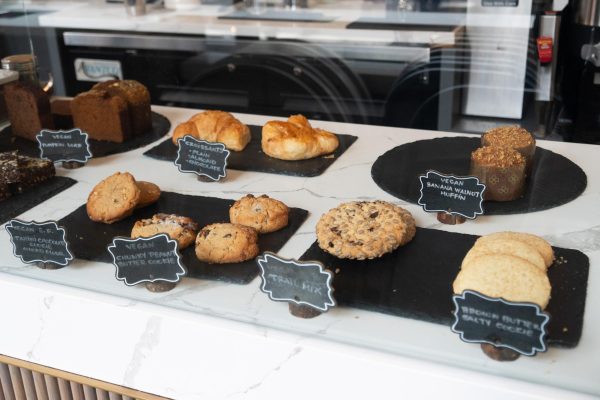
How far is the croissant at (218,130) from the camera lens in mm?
1611

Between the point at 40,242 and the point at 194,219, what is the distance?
0.92 feet

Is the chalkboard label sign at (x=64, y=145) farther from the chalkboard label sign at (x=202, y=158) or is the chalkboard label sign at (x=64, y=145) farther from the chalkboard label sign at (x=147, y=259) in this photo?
the chalkboard label sign at (x=147, y=259)

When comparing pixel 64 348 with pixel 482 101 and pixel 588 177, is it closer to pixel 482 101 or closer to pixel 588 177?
pixel 588 177

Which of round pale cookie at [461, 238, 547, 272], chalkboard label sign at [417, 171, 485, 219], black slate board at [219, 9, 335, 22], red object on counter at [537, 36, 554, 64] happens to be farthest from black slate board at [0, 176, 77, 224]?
red object on counter at [537, 36, 554, 64]

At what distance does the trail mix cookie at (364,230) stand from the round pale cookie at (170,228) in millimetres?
233

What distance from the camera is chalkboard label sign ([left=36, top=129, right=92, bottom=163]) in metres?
1.56

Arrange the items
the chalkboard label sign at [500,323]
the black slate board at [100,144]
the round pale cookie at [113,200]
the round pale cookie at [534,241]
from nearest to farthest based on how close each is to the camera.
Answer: the chalkboard label sign at [500,323]
the round pale cookie at [534,241]
the round pale cookie at [113,200]
the black slate board at [100,144]

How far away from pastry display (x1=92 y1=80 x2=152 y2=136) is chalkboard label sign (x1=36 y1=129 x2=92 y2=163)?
208 millimetres

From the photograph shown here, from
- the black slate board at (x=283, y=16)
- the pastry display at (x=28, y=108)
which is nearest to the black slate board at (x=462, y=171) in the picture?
the pastry display at (x=28, y=108)

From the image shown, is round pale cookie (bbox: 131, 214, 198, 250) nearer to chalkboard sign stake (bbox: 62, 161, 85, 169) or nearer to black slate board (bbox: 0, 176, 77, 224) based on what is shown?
black slate board (bbox: 0, 176, 77, 224)

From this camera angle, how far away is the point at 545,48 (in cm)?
230

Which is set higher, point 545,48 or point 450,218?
point 545,48

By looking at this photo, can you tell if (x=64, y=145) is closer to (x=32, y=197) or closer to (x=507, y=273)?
(x=32, y=197)

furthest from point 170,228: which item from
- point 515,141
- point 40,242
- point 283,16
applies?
point 283,16
